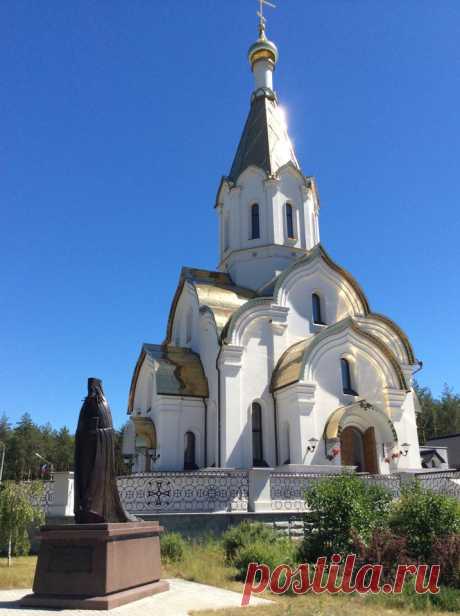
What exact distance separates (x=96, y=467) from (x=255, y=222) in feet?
54.8

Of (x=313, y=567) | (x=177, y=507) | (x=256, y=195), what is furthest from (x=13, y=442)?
(x=313, y=567)

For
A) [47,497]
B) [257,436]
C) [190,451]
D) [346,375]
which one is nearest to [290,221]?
[346,375]

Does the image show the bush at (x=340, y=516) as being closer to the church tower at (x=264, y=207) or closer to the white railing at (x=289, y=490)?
the white railing at (x=289, y=490)

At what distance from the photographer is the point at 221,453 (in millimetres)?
16406

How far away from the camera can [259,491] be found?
12367mm

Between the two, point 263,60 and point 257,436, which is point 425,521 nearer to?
point 257,436

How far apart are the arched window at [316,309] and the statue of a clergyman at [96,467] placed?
43.2 feet

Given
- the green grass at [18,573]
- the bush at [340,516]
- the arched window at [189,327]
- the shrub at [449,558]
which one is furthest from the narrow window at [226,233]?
the shrub at [449,558]

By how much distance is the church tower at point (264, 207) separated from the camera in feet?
71.0

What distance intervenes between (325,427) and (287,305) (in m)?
4.72

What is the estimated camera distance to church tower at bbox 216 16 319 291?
2164cm

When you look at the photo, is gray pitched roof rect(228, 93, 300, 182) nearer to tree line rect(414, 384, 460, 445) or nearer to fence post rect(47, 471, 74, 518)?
fence post rect(47, 471, 74, 518)

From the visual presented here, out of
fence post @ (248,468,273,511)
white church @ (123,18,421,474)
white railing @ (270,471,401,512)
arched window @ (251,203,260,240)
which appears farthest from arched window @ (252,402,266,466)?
arched window @ (251,203,260,240)

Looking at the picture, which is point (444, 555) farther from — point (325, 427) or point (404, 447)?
point (404, 447)
